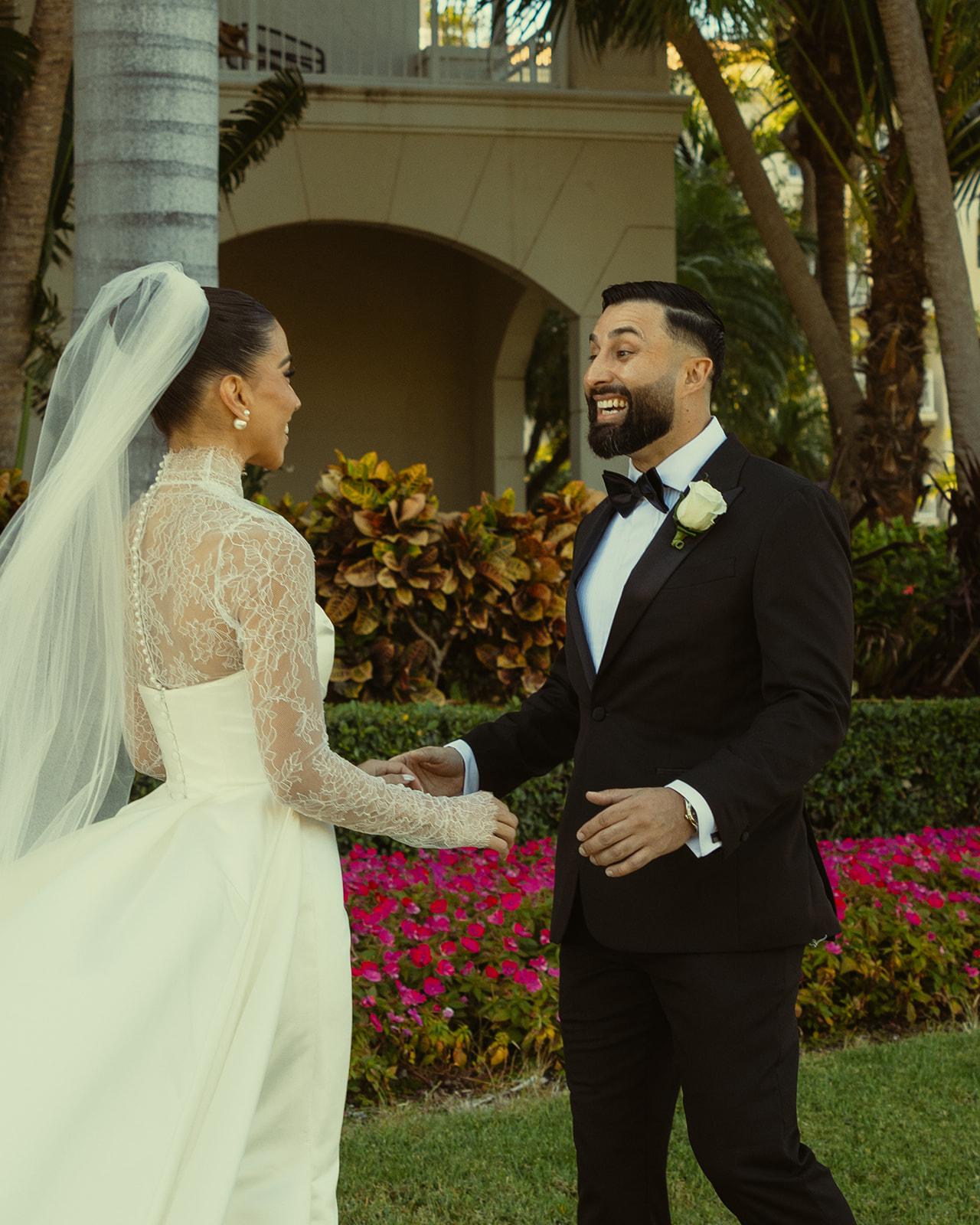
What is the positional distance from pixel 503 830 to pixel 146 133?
121 inches

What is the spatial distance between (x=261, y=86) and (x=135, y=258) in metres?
5.60

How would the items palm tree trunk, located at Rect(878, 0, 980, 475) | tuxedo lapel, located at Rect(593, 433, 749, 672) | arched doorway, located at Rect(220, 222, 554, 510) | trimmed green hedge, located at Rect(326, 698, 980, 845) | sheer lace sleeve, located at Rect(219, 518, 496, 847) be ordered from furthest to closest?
arched doorway, located at Rect(220, 222, 554, 510)
palm tree trunk, located at Rect(878, 0, 980, 475)
trimmed green hedge, located at Rect(326, 698, 980, 845)
tuxedo lapel, located at Rect(593, 433, 749, 672)
sheer lace sleeve, located at Rect(219, 518, 496, 847)

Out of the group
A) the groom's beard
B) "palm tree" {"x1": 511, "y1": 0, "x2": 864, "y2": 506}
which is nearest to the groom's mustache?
the groom's beard

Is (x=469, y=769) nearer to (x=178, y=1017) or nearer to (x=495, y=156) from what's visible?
(x=178, y=1017)

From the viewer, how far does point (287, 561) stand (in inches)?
93.4

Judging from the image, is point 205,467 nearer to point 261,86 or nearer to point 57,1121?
point 57,1121

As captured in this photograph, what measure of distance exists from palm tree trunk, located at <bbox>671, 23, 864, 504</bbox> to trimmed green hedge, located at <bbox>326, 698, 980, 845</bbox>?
3.38 metres

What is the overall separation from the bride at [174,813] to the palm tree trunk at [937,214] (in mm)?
7185

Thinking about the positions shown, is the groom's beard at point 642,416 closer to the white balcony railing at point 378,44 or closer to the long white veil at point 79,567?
the long white veil at point 79,567

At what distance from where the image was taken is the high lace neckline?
2.50 metres

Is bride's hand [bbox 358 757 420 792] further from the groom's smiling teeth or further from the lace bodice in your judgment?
the groom's smiling teeth

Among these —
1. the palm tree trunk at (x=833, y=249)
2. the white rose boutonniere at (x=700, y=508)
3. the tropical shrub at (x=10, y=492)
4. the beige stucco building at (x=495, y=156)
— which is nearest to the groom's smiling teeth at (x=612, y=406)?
the white rose boutonniere at (x=700, y=508)

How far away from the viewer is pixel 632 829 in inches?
85.9

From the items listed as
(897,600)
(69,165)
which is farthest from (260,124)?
(897,600)
